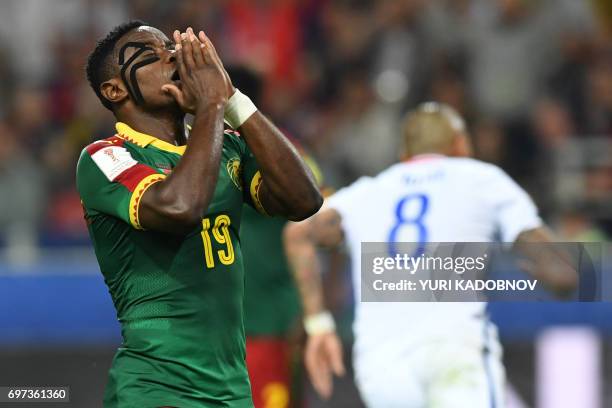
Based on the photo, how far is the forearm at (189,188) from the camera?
3275 mm

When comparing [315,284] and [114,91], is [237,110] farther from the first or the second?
[315,284]

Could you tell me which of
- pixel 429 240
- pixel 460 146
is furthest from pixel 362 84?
pixel 429 240

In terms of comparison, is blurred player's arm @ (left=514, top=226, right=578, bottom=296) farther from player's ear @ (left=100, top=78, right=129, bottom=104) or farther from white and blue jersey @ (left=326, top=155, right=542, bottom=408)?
player's ear @ (left=100, top=78, right=129, bottom=104)

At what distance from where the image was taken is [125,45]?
368cm

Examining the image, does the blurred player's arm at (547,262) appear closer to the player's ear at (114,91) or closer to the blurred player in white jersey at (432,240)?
the blurred player in white jersey at (432,240)

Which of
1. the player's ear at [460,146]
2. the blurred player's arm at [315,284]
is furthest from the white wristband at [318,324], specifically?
the player's ear at [460,146]

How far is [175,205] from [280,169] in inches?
18.0

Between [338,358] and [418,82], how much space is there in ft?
16.1

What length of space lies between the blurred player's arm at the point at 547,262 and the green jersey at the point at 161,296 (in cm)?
176

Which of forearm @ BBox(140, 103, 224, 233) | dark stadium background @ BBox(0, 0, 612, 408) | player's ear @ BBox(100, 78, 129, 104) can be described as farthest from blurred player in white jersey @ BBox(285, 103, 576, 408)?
dark stadium background @ BBox(0, 0, 612, 408)

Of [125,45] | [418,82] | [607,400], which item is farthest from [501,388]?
[418,82]

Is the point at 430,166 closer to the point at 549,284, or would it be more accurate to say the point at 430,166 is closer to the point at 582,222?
the point at 549,284

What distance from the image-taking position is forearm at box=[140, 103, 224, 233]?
328 cm

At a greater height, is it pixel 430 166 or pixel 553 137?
pixel 553 137
